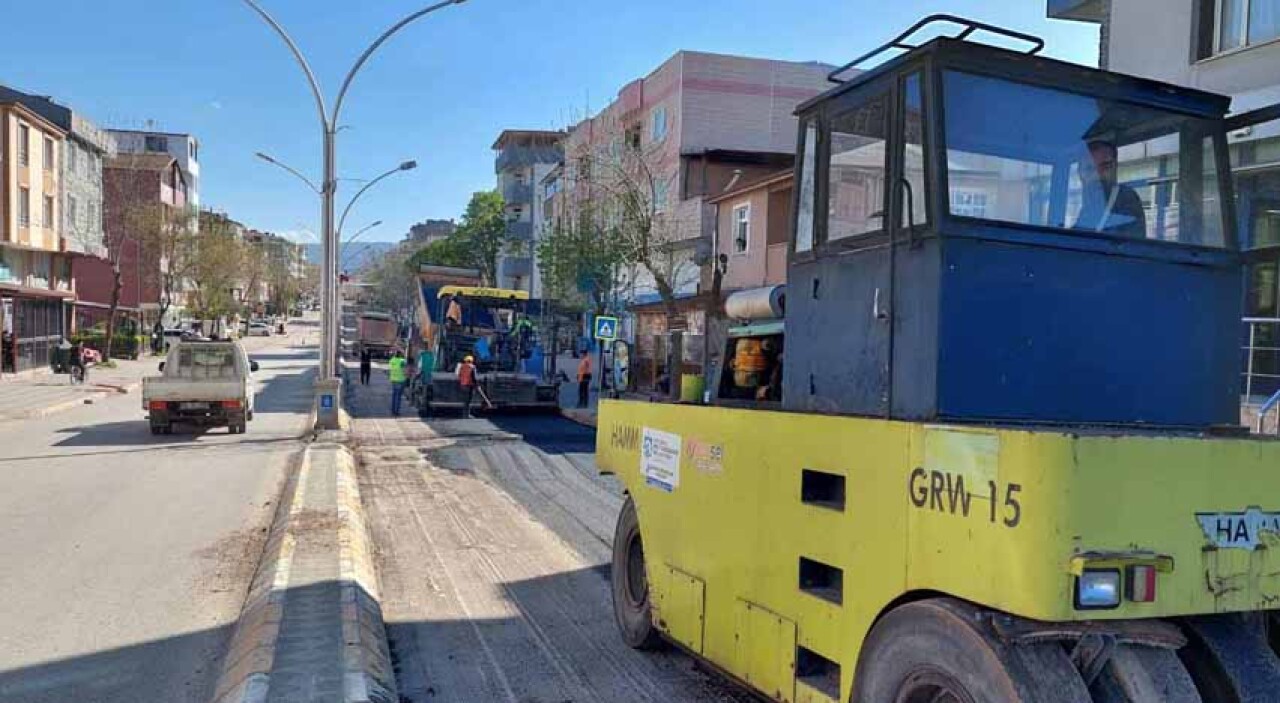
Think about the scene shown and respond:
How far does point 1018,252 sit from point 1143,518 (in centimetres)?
130

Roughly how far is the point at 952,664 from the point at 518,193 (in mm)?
68491

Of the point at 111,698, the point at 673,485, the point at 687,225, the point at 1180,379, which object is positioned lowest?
the point at 111,698

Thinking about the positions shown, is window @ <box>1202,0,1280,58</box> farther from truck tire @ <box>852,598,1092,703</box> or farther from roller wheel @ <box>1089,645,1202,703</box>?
truck tire @ <box>852,598,1092,703</box>

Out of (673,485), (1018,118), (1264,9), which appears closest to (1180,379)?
(1018,118)

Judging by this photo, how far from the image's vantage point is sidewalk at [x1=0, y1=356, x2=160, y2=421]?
22680 mm

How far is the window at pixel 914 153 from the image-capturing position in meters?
3.81

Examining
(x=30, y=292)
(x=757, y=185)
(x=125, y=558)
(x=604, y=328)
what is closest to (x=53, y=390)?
(x=30, y=292)

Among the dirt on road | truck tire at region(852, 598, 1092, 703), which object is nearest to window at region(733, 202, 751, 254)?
the dirt on road

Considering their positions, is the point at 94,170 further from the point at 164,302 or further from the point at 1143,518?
the point at 1143,518

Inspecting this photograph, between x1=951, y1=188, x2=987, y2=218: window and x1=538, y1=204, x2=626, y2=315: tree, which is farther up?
x1=538, y1=204, x2=626, y2=315: tree

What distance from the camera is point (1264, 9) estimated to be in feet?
39.0

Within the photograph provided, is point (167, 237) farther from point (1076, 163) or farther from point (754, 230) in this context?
point (1076, 163)

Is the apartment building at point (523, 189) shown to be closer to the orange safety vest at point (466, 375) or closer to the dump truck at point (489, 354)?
the dump truck at point (489, 354)

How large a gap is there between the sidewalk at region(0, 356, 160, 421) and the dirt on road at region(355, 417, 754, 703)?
11.8 meters
